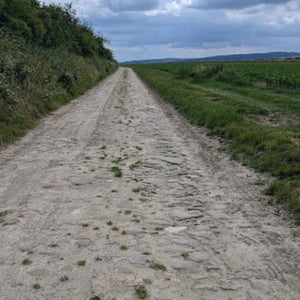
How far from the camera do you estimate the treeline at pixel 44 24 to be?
2244cm

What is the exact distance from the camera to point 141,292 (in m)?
3.47

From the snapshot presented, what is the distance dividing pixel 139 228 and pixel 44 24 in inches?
1129

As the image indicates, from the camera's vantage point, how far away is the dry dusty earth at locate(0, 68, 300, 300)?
3.62m

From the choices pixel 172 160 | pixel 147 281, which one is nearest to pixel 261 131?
pixel 172 160

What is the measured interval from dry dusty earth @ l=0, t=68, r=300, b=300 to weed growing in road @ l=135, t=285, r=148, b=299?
0.07 metres

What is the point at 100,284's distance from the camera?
3592mm

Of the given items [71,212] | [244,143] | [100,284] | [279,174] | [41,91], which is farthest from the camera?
[41,91]

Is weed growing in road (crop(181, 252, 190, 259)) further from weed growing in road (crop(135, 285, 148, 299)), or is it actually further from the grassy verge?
the grassy verge

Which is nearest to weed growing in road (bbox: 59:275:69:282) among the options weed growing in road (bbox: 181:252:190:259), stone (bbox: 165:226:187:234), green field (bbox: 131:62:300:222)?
weed growing in road (bbox: 181:252:190:259)

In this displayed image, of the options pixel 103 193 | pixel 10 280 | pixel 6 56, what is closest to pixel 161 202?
pixel 103 193

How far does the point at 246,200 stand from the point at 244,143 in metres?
3.41

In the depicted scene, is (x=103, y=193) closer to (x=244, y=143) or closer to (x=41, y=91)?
(x=244, y=143)

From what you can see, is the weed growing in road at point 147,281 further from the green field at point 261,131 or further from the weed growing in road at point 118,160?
the weed growing in road at point 118,160

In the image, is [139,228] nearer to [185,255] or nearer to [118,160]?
[185,255]
